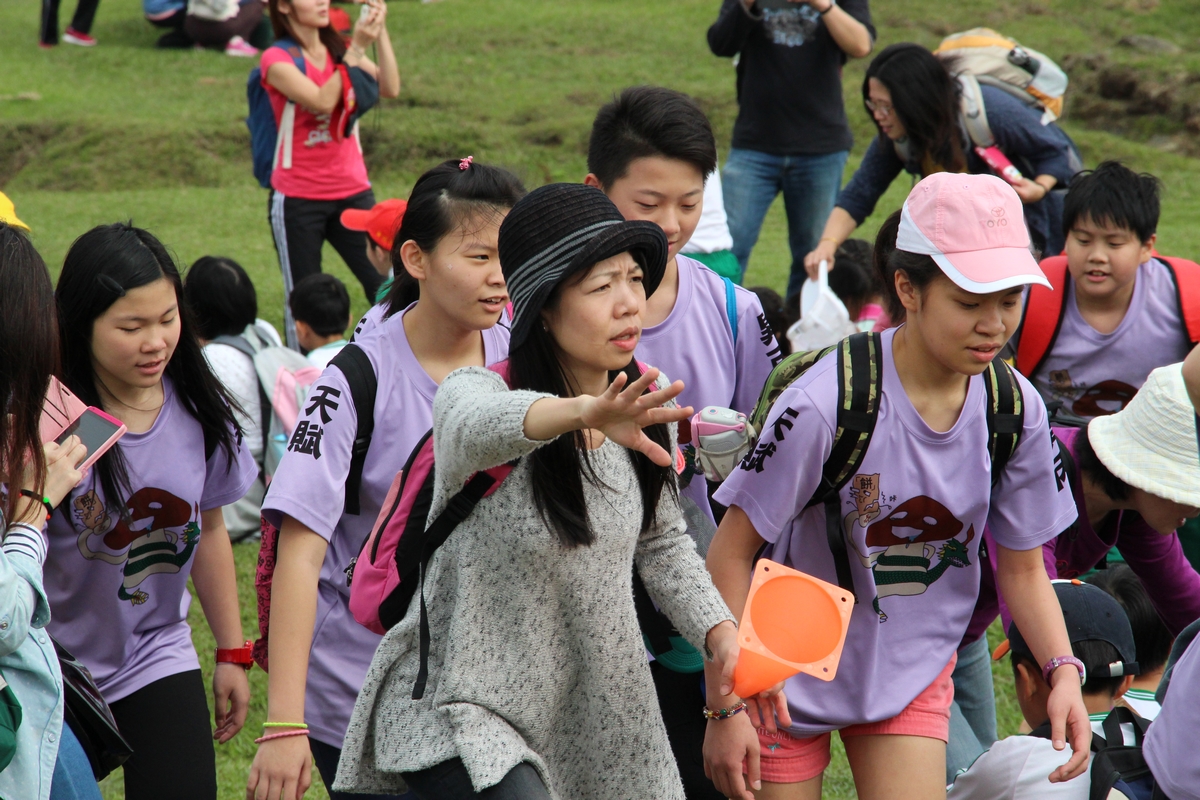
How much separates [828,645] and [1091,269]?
88.6 inches

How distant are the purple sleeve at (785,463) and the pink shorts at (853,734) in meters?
0.48

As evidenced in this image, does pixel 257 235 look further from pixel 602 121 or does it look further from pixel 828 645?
pixel 828 645

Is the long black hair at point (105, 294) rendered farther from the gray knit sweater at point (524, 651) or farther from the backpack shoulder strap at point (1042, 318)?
the backpack shoulder strap at point (1042, 318)

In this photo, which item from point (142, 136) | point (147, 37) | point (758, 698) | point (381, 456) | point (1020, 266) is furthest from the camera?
point (147, 37)

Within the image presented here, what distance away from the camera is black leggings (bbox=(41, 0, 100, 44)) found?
1778cm

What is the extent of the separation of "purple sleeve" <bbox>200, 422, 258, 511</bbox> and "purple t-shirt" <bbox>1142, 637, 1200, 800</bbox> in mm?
2112

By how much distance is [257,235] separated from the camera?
11227mm

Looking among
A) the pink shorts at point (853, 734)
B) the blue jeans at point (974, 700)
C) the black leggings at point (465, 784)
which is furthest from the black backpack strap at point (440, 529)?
the blue jeans at point (974, 700)

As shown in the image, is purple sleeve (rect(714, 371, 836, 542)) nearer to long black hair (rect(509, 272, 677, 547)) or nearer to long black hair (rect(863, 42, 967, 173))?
long black hair (rect(509, 272, 677, 547))

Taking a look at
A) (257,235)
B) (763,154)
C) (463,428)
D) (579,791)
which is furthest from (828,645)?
(257,235)

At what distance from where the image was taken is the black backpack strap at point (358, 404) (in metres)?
2.71

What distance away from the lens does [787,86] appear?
6.46 m

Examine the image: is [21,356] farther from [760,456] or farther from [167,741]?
[760,456]

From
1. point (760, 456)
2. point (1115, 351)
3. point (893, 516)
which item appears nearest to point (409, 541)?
point (760, 456)
